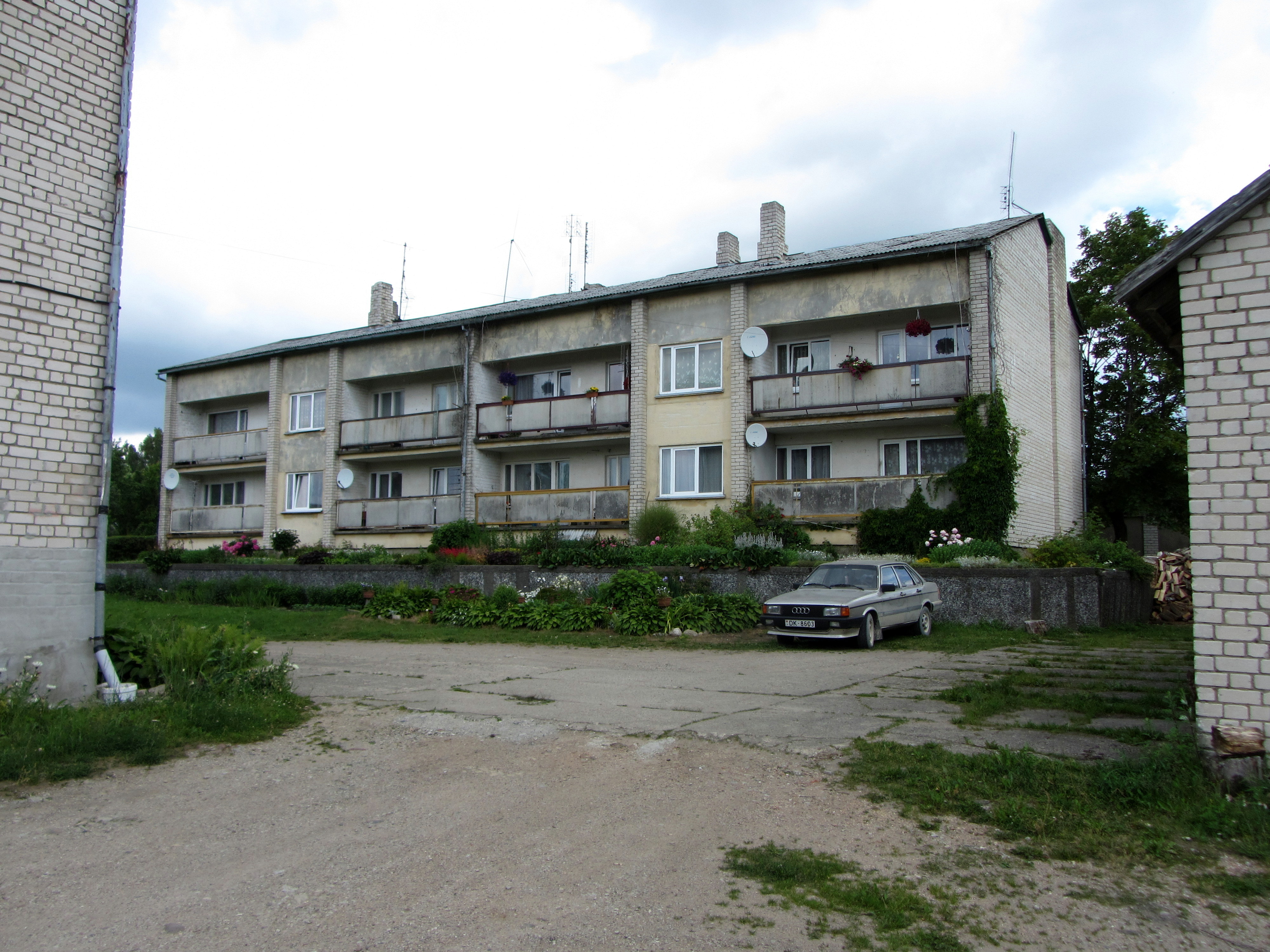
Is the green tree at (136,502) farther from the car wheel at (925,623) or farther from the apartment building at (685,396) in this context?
the car wheel at (925,623)

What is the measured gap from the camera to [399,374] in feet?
99.9

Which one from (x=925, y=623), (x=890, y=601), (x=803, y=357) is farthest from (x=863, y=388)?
→ (x=890, y=601)

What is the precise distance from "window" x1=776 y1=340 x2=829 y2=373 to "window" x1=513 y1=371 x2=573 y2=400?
7035 millimetres

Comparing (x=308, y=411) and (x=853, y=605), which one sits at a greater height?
(x=308, y=411)

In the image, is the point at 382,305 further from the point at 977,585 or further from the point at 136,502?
the point at 136,502

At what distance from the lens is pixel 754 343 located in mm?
23328

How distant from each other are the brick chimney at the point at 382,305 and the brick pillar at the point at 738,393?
59.3ft

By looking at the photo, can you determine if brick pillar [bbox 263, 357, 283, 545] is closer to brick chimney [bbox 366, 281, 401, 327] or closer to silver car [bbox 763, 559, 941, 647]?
brick chimney [bbox 366, 281, 401, 327]

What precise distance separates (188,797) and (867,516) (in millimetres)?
17108

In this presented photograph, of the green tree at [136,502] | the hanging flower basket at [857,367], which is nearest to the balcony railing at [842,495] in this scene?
the hanging flower basket at [857,367]

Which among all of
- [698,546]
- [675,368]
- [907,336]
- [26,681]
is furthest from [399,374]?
[26,681]

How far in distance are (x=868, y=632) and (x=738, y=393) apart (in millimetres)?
10324

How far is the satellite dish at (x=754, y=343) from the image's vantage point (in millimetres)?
23297

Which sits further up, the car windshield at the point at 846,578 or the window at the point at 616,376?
the window at the point at 616,376
